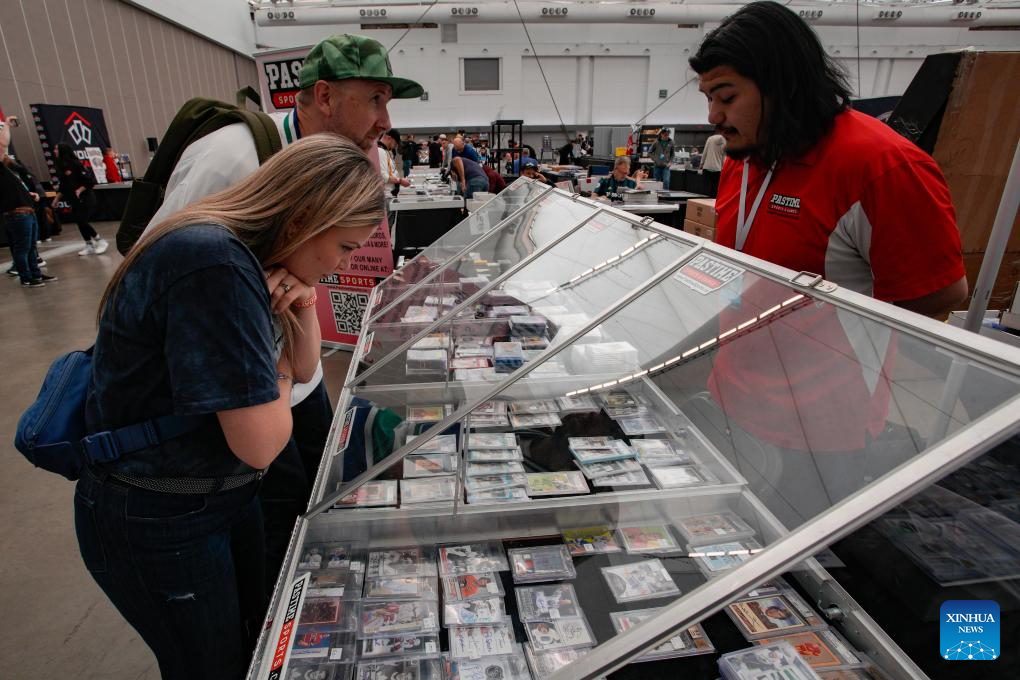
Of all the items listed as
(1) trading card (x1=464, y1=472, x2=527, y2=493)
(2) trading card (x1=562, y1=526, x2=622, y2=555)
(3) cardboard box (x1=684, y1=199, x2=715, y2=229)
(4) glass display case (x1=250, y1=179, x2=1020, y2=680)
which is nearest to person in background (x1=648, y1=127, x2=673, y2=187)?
(3) cardboard box (x1=684, y1=199, x2=715, y2=229)

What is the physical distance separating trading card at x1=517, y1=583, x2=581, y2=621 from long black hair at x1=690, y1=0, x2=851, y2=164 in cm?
125

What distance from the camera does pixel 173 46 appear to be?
42.4ft

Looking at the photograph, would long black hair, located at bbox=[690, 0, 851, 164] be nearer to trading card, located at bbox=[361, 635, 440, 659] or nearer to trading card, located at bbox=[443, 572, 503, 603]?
trading card, located at bbox=[443, 572, 503, 603]

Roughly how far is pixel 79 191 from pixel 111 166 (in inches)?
109

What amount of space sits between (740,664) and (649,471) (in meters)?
0.58

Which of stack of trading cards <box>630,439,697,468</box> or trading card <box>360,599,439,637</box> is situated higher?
stack of trading cards <box>630,439,697,468</box>

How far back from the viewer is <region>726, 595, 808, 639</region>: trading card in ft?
3.69

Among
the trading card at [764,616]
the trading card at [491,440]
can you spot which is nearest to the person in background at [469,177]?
the trading card at [491,440]

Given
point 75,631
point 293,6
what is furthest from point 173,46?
point 75,631

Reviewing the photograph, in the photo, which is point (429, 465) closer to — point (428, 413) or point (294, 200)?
point (428, 413)

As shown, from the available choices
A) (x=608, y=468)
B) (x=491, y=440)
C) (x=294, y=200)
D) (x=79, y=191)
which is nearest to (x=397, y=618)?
(x=491, y=440)

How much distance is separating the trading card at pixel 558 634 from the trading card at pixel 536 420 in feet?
2.22

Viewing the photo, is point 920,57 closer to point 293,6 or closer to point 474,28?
point 474,28

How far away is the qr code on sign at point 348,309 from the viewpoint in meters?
4.25
